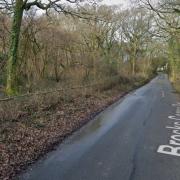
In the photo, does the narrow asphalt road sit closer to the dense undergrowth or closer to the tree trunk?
the dense undergrowth

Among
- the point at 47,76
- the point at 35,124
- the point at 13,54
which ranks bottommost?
the point at 35,124

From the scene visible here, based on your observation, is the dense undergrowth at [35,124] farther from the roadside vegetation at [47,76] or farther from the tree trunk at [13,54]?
the tree trunk at [13,54]

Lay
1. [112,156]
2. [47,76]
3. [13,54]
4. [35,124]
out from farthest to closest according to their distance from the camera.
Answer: [47,76] < [13,54] < [35,124] < [112,156]

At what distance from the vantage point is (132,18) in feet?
170

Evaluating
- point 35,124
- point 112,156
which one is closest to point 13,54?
point 35,124

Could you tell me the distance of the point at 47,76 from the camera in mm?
26141

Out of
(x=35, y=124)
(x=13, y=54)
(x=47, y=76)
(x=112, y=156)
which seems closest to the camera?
(x=112, y=156)

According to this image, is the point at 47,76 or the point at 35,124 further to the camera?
the point at 47,76

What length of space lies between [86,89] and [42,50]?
7448 mm

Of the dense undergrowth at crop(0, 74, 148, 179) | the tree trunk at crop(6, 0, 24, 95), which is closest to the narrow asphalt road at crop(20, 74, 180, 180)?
the dense undergrowth at crop(0, 74, 148, 179)

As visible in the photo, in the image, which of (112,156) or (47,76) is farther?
(47,76)

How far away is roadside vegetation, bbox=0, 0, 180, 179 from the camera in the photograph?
30.4 feet

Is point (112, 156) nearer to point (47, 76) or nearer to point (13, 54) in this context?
point (13, 54)

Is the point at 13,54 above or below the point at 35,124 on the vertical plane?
above
